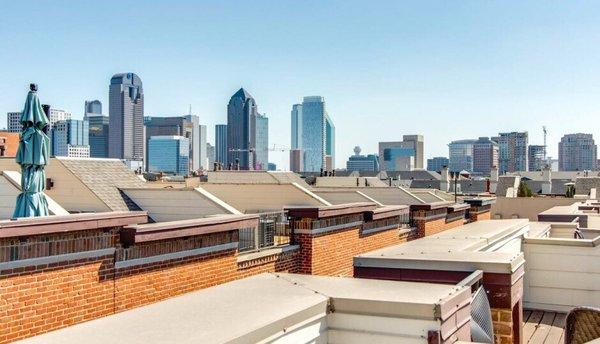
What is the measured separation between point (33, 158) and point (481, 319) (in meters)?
9.44

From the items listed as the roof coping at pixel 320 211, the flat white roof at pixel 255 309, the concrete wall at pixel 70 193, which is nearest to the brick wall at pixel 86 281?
the flat white roof at pixel 255 309

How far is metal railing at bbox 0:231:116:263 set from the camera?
7.27 m

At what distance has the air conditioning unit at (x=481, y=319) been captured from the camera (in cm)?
738

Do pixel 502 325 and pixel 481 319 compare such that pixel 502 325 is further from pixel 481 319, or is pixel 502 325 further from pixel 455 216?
pixel 455 216

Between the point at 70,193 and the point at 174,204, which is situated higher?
the point at 70,193

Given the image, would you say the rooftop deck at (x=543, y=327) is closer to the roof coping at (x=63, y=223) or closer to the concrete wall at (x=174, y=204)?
the roof coping at (x=63, y=223)

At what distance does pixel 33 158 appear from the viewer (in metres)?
12.8

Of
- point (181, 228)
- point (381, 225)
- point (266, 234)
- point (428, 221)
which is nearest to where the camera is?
point (181, 228)

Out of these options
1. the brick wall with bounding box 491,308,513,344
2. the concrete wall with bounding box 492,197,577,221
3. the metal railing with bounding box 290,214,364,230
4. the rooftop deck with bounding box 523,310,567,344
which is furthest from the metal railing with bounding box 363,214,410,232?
the concrete wall with bounding box 492,197,577,221

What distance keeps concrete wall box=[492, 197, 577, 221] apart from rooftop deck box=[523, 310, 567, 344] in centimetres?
3053

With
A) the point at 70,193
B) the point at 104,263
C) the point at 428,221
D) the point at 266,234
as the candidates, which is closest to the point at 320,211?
the point at 266,234

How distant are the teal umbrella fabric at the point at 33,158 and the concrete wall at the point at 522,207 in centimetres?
3431

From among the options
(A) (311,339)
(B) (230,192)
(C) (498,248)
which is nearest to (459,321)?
(A) (311,339)

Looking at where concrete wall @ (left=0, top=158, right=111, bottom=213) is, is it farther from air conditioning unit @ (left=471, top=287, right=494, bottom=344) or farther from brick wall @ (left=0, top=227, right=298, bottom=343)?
air conditioning unit @ (left=471, top=287, right=494, bottom=344)
